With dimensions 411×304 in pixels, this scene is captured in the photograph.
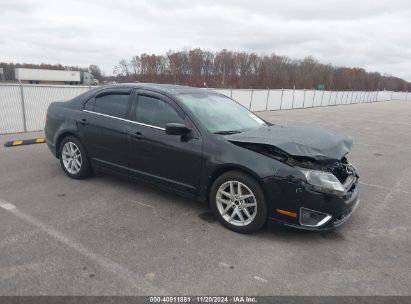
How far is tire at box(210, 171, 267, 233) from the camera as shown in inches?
134

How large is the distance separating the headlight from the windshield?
1.16 meters

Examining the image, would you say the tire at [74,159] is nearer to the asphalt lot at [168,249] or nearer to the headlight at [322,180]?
the asphalt lot at [168,249]

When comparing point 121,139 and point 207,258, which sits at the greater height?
point 121,139

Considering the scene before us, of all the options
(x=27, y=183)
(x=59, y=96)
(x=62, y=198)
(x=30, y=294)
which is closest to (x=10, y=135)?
(x=59, y=96)

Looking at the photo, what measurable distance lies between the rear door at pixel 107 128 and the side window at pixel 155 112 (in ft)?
0.76

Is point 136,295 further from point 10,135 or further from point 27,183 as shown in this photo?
point 10,135

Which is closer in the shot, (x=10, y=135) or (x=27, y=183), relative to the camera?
(x=27, y=183)

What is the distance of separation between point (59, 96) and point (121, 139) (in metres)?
8.09

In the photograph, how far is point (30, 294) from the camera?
2424mm

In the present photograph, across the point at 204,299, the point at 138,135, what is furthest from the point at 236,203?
the point at 138,135

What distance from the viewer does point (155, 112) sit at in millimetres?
4172

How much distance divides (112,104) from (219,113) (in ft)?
5.20

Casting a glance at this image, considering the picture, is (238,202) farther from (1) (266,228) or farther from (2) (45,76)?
(2) (45,76)

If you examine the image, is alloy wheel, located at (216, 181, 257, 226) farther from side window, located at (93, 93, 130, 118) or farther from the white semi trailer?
the white semi trailer
